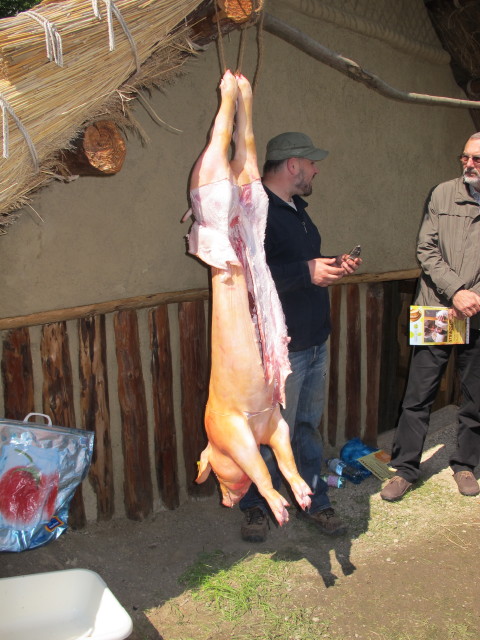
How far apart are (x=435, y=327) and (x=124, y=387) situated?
1.77 m

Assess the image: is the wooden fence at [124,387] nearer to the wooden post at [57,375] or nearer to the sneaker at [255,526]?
the wooden post at [57,375]

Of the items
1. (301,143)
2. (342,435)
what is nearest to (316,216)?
(301,143)

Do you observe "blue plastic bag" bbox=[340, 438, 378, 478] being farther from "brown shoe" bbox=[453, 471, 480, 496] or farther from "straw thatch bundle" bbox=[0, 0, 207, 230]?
"straw thatch bundle" bbox=[0, 0, 207, 230]

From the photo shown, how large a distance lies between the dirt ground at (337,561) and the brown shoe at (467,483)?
5 centimetres

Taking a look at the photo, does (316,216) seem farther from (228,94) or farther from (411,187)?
(228,94)

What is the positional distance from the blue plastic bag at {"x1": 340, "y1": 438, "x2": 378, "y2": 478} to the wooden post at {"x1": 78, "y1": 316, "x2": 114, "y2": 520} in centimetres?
172

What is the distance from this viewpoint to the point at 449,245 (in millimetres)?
3516

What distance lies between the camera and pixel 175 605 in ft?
9.18

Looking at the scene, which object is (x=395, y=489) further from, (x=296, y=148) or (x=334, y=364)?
(x=296, y=148)

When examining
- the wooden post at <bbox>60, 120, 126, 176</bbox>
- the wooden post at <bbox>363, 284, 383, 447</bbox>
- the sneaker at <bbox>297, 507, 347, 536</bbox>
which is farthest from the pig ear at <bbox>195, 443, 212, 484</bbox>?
the wooden post at <bbox>363, 284, 383, 447</bbox>

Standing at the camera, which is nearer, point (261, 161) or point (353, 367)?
point (261, 161)

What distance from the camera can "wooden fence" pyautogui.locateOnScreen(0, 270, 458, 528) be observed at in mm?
2998

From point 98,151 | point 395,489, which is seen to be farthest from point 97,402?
point 395,489

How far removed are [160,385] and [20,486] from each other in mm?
1214
